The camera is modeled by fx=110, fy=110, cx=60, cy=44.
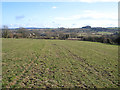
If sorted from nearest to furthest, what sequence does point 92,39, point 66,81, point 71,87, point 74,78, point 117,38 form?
point 71,87 < point 66,81 < point 74,78 < point 117,38 < point 92,39

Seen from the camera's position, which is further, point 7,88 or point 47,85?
point 47,85

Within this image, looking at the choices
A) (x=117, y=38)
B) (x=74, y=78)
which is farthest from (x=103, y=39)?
(x=74, y=78)

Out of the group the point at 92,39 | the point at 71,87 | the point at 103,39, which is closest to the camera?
the point at 71,87

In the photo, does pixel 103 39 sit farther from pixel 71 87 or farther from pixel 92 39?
pixel 71 87

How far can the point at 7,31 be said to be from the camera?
86.4 m

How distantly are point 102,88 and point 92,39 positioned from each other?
79309 millimetres

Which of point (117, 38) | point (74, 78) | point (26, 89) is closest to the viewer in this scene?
point (26, 89)

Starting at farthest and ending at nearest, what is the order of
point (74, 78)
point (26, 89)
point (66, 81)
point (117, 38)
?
point (117, 38) < point (74, 78) < point (66, 81) < point (26, 89)

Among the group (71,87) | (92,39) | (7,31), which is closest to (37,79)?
(71,87)

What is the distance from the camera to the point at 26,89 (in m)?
7.60

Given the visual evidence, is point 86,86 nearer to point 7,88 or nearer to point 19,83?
point 19,83

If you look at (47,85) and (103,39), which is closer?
(47,85)

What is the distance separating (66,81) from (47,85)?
1.71 m

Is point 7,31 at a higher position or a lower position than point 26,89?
higher
